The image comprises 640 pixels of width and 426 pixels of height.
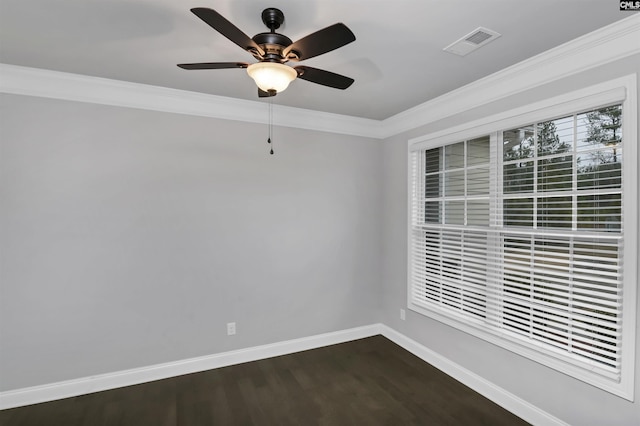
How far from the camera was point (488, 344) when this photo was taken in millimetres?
2697

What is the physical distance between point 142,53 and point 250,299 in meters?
2.38

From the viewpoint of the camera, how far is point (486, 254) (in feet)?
9.23

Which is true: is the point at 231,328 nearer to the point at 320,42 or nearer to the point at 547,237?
the point at 320,42

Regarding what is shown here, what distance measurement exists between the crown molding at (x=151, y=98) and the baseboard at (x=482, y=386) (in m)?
2.62

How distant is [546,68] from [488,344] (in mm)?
2228

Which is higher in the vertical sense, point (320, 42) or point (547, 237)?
point (320, 42)

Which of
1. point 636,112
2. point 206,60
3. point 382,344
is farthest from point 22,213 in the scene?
point 636,112

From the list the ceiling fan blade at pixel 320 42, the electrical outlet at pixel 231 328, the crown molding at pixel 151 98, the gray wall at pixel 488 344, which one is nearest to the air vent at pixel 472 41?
the gray wall at pixel 488 344

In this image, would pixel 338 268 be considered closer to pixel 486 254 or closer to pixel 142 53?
pixel 486 254

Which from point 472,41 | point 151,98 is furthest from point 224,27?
point 151,98

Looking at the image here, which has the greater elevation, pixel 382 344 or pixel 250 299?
pixel 250 299

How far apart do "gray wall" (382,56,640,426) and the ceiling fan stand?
5.33 ft

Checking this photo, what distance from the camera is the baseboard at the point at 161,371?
8.36ft

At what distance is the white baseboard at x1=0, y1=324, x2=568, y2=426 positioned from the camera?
2.47 metres
